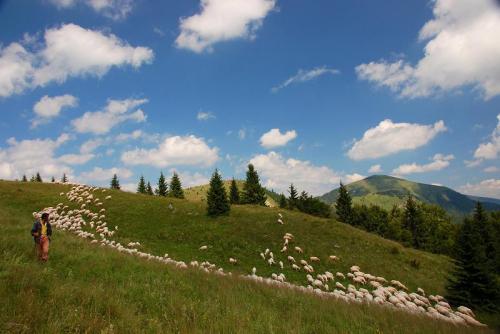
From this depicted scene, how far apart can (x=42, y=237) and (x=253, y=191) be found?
66617 mm

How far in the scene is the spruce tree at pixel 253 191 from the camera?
258 ft

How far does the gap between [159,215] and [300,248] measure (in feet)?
65.6

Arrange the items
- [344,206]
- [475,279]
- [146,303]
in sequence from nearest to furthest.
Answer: [146,303] → [475,279] → [344,206]

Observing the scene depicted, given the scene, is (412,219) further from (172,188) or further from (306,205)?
(172,188)

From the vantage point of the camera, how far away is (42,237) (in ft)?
42.1

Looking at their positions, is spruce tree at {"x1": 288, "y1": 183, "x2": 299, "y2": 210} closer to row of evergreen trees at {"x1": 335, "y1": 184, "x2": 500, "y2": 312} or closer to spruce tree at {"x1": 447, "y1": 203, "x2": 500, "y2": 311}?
row of evergreen trees at {"x1": 335, "y1": 184, "x2": 500, "y2": 312}

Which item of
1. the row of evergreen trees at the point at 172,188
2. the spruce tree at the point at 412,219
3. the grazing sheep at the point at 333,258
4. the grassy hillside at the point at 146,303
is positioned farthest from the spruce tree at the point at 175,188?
the grassy hillside at the point at 146,303

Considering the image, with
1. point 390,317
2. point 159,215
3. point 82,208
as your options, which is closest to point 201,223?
point 159,215

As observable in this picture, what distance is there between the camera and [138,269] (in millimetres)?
12461

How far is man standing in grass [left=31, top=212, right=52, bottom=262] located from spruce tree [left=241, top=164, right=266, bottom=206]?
6514 centimetres

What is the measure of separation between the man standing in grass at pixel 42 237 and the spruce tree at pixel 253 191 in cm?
6514

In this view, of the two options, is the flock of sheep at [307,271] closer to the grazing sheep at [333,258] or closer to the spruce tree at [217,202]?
the grazing sheep at [333,258]

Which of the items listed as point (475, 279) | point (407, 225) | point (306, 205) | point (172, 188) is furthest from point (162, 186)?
point (475, 279)

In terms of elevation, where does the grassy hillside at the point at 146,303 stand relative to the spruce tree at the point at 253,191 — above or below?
below
